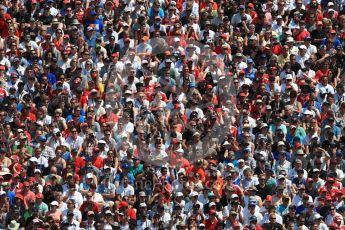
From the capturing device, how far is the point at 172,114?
4084 centimetres

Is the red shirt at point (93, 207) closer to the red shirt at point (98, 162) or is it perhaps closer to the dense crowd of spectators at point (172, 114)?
the dense crowd of spectators at point (172, 114)

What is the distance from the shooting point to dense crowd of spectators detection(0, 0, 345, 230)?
125 ft

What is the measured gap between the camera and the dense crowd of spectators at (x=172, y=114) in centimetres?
3812

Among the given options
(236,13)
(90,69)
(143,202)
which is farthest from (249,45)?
(143,202)

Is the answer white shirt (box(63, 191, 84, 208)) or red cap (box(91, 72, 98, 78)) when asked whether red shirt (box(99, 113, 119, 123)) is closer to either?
red cap (box(91, 72, 98, 78))

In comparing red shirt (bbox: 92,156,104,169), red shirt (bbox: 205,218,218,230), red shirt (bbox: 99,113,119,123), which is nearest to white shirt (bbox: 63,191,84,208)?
red shirt (bbox: 92,156,104,169)

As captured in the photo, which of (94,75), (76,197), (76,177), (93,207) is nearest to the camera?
(93,207)

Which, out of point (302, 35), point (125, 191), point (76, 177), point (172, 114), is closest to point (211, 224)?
point (125, 191)

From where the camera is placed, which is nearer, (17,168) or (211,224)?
(211,224)

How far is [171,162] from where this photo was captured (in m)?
39.5

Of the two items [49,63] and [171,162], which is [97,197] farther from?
[49,63]

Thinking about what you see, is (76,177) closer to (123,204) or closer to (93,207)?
(93,207)

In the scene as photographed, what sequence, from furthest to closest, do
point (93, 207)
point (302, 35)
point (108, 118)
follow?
1. point (302, 35)
2. point (108, 118)
3. point (93, 207)

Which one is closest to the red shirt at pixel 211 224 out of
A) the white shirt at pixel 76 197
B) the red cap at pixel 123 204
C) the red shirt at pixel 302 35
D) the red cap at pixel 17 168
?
the red cap at pixel 123 204
